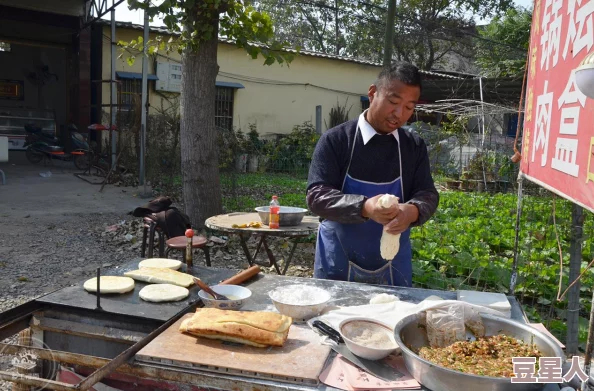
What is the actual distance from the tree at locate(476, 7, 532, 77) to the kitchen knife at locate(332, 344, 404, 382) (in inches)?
787

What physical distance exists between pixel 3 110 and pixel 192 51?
523 inches

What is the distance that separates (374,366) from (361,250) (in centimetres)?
103

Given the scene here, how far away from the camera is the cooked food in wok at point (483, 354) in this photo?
1457mm

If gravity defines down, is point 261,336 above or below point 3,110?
below

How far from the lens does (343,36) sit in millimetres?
26375

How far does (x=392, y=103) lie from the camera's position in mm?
2391

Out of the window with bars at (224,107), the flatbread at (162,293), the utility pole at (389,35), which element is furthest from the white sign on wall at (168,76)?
the flatbread at (162,293)

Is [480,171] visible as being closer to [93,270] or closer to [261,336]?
[93,270]

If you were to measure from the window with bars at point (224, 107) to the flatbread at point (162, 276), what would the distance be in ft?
41.5

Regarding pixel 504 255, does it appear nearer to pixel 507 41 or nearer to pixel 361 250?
pixel 361 250

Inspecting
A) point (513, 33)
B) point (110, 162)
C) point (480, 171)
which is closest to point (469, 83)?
point (480, 171)

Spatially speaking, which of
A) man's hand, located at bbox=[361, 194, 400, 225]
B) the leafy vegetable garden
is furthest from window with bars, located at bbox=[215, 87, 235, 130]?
man's hand, located at bbox=[361, 194, 400, 225]

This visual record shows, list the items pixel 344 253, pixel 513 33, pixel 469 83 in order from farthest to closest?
pixel 513 33 < pixel 469 83 < pixel 344 253

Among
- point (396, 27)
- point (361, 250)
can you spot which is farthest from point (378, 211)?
point (396, 27)
